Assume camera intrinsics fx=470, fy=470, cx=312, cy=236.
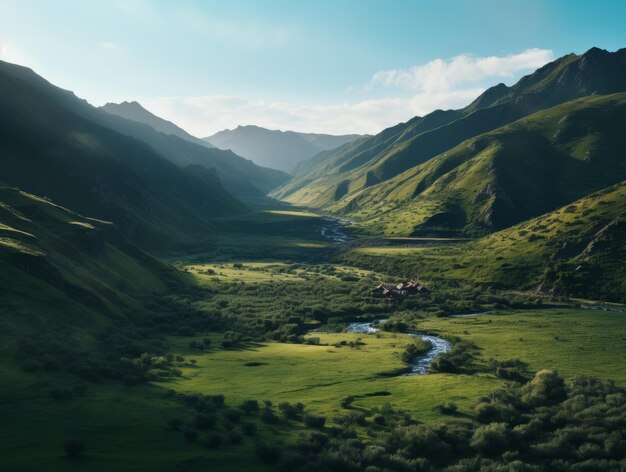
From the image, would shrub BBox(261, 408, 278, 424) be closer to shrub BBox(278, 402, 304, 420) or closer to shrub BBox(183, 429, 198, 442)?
shrub BBox(278, 402, 304, 420)

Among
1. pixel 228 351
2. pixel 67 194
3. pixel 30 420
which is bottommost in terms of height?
pixel 228 351

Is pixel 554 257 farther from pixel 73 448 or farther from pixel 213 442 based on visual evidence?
pixel 73 448

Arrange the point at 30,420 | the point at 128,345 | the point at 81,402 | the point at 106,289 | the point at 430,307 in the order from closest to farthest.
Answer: the point at 30,420, the point at 81,402, the point at 128,345, the point at 106,289, the point at 430,307

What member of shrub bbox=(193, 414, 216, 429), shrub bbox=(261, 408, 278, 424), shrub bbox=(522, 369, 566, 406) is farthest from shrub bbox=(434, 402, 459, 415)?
shrub bbox=(193, 414, 216, 429)

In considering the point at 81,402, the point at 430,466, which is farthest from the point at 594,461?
the point at 81,402

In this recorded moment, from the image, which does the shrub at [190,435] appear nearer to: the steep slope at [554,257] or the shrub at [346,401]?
the shrub at [346,401]

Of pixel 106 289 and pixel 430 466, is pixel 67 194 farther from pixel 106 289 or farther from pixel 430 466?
pixel 430 466

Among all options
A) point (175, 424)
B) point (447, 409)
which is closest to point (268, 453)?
point (175, 424)
